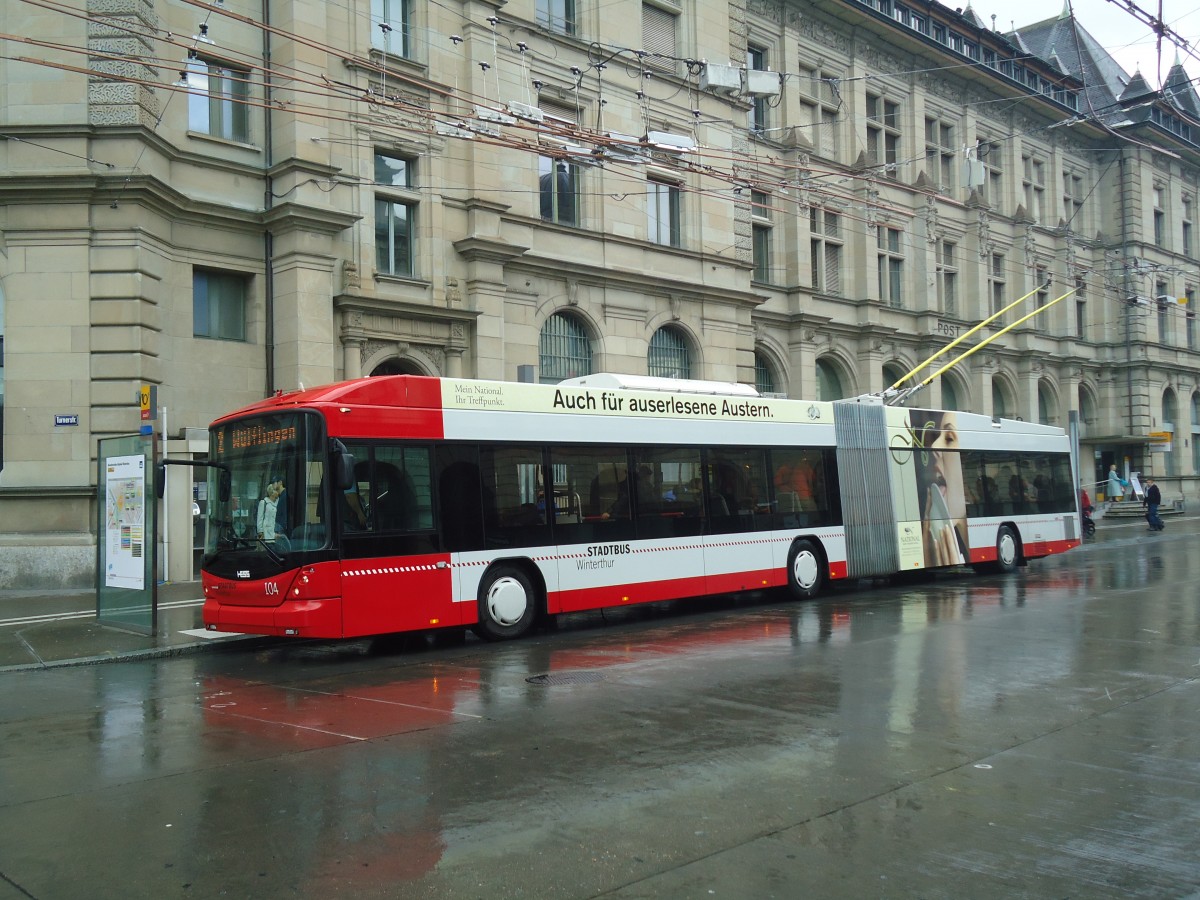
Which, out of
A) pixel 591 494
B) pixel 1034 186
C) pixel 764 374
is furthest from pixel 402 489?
pixel 1034 186

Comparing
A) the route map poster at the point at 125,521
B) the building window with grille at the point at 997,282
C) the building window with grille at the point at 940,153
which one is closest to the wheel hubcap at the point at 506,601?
the route map poster at the point at 125,521

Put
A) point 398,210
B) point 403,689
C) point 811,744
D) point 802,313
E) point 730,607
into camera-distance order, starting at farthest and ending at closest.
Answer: point 802,313, point 398,210, point 730,607, point 403,689, point 811,744

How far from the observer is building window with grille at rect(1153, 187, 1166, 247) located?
5212 centimetres

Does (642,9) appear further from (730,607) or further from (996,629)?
(996,629)

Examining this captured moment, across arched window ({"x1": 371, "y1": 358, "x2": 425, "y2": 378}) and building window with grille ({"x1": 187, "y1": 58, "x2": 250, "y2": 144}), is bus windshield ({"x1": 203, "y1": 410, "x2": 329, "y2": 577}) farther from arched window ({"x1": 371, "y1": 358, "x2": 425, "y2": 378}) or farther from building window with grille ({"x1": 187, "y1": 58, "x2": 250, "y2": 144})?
building window with grille ({"x1": 187, "y1": 58, "x2": 250, "y2": 144})

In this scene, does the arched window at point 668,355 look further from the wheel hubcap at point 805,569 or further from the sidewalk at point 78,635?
the sidewalk at point 78,635

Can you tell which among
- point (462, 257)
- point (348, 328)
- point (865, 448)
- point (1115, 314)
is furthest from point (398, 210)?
point (1115, 314)

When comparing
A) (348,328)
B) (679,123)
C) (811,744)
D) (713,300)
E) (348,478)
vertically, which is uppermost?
(679,123)

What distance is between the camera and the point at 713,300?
29.2 metres

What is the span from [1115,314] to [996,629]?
43.0 metres

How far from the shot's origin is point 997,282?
42.6m

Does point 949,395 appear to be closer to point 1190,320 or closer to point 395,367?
point 1190,320

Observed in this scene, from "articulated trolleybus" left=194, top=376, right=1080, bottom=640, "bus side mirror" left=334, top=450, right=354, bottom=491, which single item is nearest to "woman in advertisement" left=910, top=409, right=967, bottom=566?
"articulated trolleybus" left=194, top=376, right=1080, bottom=640

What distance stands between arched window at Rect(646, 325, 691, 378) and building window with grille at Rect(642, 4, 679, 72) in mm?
7040
